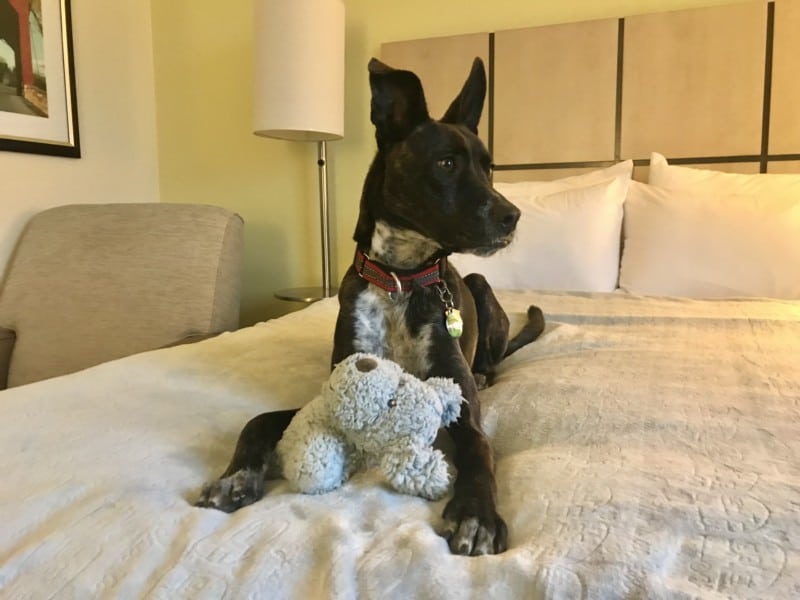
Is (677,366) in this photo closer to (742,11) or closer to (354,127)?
(742,11)

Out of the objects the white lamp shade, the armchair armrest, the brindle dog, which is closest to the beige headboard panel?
the white lamp shade

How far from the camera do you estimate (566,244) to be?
2305mm

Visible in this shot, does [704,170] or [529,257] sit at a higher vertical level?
[704,170]

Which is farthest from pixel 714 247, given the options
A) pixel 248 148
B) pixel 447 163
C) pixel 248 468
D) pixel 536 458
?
pixel 248 148

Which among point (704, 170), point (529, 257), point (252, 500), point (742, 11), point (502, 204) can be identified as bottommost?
point (252, 500)

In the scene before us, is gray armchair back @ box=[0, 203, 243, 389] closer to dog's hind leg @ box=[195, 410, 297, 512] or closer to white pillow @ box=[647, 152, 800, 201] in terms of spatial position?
dog's hind leg @ box=[195, 410, 297, 512]

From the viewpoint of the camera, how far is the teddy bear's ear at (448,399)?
944 mm

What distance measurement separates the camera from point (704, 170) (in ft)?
8.14

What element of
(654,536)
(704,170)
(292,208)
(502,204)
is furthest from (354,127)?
(654,536)

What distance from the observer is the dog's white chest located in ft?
4.20

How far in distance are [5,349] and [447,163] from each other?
194 centimetres

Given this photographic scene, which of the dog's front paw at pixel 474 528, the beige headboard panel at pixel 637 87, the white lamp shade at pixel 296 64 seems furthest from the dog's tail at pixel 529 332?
the white lamp shade at pixel 296 64

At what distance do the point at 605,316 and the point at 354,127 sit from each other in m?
1.79

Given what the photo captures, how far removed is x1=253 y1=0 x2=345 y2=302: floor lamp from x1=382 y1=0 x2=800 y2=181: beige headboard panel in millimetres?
452
